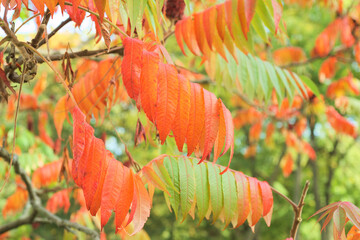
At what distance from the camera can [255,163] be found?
11.1m

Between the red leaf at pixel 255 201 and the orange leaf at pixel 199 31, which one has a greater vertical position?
the orange leaf at pixel 199 31

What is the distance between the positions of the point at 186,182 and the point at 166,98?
0.45 meters

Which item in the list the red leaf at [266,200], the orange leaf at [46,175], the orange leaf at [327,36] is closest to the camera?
the red leaf at [266,200]

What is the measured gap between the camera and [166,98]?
100cm

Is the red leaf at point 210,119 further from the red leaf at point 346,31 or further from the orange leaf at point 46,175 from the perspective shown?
the red leaf at point 346,31

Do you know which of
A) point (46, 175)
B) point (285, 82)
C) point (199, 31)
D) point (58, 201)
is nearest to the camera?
point (199, 31)

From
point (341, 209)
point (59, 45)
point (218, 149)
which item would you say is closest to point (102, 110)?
point (218, 149)

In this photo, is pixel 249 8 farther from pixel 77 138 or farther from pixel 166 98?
pixel 77 138

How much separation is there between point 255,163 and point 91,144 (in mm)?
10371

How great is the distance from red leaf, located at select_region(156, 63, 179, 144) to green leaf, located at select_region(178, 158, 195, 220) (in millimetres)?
406

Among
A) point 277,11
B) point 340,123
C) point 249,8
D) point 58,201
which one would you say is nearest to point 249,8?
point 249,8

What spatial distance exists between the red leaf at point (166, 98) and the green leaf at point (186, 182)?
16.0 inches

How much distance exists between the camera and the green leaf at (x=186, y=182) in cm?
131

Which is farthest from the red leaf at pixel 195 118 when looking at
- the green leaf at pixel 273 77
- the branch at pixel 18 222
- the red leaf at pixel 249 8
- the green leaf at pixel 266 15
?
the branch at pixel 18 222
